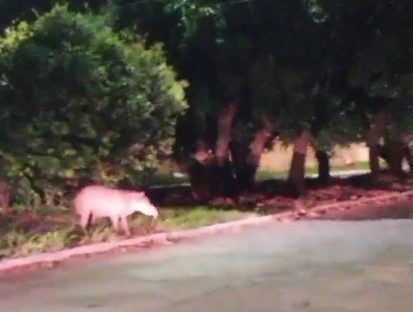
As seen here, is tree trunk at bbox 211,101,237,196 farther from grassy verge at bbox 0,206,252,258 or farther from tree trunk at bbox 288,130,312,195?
grassy verge at bbox 0,206,252,258

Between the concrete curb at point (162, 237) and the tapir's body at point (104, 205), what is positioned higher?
the tapir's body at point (104, 205)

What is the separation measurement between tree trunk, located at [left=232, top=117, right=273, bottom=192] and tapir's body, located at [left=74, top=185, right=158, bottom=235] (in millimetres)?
9990

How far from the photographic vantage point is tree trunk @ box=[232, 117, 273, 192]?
2753 centimetres

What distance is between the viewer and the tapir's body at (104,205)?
17234mm

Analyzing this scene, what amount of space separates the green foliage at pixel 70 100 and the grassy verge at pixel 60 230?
2.55 ft

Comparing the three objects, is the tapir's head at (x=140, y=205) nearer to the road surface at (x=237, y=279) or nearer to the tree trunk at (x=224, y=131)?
the road surface at (x=237, y=279)

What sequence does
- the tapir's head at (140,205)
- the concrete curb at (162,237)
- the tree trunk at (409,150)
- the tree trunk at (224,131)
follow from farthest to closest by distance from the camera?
the tree trunk at (409,150) < the tree trunk at (224,131) < the tapir's head at (140,205) < the concrete curb at (162,237)

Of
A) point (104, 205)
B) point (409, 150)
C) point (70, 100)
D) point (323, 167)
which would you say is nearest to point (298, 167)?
point (323, 167)

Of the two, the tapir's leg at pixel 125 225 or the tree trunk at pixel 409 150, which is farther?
the tree trunk at pixel 409 150

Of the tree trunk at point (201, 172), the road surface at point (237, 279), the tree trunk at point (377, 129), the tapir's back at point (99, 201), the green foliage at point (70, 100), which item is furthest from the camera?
the tree trunk at point (377, 129)

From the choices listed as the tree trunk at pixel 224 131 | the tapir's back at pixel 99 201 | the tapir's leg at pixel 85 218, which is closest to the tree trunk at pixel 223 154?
the tree trunk at pixel 224 131

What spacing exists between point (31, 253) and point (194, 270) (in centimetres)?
262

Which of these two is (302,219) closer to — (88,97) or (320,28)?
(320,28)

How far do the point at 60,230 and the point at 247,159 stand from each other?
12.1 metres
